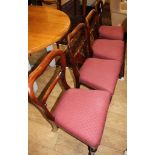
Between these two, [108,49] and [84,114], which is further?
[108,49]

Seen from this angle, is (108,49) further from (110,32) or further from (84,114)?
(84,114)

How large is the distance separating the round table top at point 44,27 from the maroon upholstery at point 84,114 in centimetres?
39

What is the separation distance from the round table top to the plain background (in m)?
0.26

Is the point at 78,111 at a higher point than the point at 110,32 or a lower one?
lower

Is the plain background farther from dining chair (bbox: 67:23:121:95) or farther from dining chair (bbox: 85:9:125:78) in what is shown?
dining chair (bbox: 85:9:125:78)

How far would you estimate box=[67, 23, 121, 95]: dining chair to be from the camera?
4.73 ft

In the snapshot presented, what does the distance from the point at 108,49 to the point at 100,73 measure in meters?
0.38

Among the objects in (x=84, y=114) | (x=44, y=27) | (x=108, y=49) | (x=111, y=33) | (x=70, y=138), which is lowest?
(x=70, y=138)

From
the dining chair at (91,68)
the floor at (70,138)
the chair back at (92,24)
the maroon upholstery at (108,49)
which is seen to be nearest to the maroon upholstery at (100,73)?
the dining chair at (91,68)

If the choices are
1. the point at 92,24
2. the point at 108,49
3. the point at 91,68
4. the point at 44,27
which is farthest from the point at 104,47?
the point at 44,27
